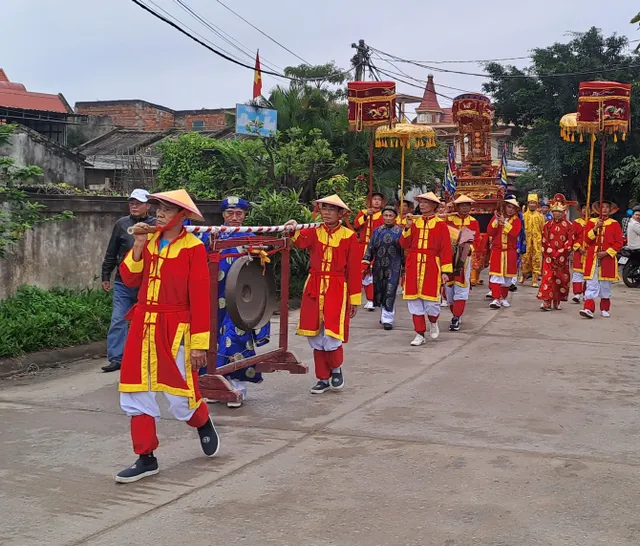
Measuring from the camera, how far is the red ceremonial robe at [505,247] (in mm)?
13703

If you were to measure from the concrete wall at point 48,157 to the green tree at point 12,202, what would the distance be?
1389 centimetres

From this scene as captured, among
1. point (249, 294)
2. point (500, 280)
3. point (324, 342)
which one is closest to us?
point (249, 294)

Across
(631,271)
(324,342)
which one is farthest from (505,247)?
(324,342)

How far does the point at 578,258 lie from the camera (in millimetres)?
13578

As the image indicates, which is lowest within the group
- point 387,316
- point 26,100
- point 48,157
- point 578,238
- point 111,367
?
point 111,367

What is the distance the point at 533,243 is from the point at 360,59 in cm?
1035

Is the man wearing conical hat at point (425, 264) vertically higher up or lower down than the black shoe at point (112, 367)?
higher up

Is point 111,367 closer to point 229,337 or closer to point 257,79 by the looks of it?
point 229,337

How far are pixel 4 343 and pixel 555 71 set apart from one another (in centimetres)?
2128

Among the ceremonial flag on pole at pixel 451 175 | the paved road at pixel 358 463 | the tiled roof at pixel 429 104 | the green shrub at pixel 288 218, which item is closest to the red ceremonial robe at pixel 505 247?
the green shrub at pixel 288 218

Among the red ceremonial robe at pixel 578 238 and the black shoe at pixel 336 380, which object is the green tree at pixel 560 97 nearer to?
the red ceremonial robe at pixel 578 238

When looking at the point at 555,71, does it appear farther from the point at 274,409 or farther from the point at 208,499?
the point at 208,499

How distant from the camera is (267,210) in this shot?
43.8ft

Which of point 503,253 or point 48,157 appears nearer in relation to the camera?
point 503,253
